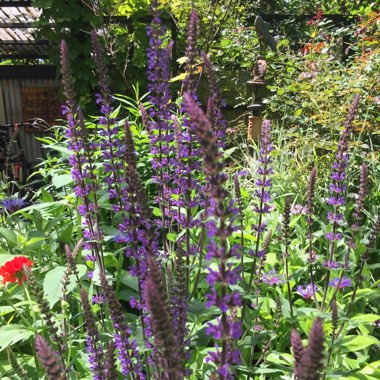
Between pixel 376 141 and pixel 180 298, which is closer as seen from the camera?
pixel 180 298

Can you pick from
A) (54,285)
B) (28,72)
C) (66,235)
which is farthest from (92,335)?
(28,72)

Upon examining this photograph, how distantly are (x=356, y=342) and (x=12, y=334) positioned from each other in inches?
72.0

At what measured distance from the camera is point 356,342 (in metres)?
2.46

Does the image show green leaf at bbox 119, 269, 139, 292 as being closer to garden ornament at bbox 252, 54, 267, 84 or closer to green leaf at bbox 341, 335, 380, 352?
green leaf at bbox 341, 335, 380, 352

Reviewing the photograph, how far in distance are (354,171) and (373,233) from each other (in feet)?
7.78

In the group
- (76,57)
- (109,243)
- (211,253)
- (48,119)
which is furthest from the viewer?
(48,119)

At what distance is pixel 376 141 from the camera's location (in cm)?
526

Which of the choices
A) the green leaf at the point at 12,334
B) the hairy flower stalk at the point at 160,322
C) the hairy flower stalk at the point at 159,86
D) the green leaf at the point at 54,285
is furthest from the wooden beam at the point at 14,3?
the hairy flower stalk at the point at 160,322

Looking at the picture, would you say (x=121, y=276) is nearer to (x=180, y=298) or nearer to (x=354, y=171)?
(x=180, y=298)

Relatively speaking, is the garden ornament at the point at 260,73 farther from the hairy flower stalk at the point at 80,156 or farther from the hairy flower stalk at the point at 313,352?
the hairy flower stalk at the point at 313,352

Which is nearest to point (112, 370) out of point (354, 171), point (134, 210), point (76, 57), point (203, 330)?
point (134, 210)

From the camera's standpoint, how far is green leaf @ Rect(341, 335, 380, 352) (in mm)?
2404

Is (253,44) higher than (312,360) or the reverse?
higher

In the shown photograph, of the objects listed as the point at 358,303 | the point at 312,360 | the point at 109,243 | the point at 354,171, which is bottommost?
the point at 358,303
